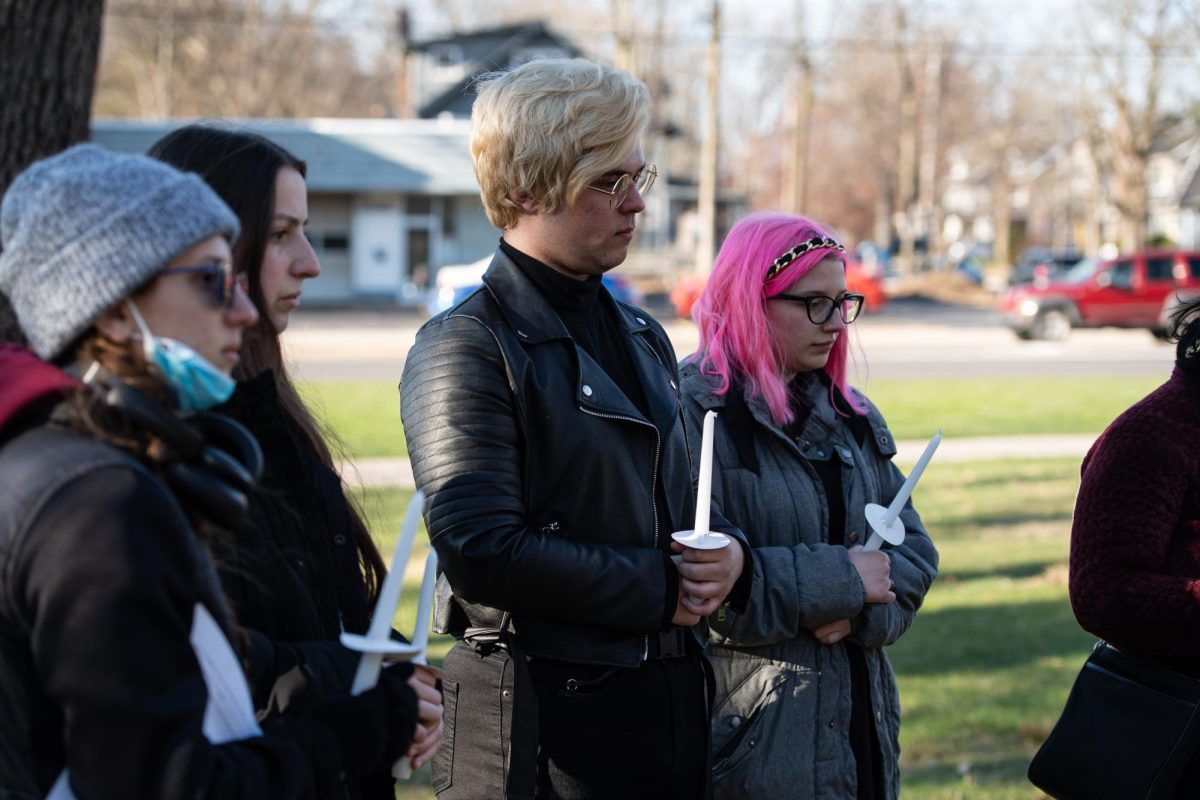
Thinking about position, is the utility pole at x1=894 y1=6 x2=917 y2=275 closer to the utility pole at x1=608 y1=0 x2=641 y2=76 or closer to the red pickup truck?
the utility pole at x1=608 y1=0 x2=641 y2=76

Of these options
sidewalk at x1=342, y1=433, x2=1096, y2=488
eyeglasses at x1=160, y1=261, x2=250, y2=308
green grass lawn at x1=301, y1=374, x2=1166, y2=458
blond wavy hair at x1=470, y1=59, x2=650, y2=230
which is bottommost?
green grass lawn at x1=301, y1=374, x2=1166, y2=458

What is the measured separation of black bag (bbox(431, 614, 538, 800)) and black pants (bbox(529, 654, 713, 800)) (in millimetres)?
53

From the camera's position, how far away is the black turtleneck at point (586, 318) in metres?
2.76

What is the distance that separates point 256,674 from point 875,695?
68.1 inches

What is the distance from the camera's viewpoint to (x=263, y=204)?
240cm

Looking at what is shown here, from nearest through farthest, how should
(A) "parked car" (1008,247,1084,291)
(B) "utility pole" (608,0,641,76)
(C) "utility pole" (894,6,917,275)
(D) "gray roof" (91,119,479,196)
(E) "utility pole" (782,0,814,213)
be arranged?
(A) "parked car" (1008,247,1084,291)
(B) "utility pole" (608,0,641,76)
(D) "gray roof" (91,119,479,196)
(E) "utility pole" (782,0,814,213)
(C) "utility pole" (894,6,917,275)

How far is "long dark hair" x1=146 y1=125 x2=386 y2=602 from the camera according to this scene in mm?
2352

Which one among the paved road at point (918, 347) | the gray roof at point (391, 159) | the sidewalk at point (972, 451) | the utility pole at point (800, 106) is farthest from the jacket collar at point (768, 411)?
the utility pole at point (800, 106)

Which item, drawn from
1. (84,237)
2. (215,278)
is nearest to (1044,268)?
(215,278)

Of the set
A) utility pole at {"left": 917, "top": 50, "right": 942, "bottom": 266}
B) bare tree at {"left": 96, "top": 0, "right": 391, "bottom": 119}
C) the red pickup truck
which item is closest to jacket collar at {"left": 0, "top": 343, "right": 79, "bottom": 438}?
the red pickup truck

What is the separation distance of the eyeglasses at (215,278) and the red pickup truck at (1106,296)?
89.6 ft

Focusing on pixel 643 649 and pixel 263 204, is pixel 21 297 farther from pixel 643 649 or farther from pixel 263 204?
pixel 643 649

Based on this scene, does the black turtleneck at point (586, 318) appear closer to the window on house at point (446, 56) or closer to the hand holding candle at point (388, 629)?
the hand holding candle at point (388, 629)

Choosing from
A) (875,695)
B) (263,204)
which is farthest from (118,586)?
(875,695)
